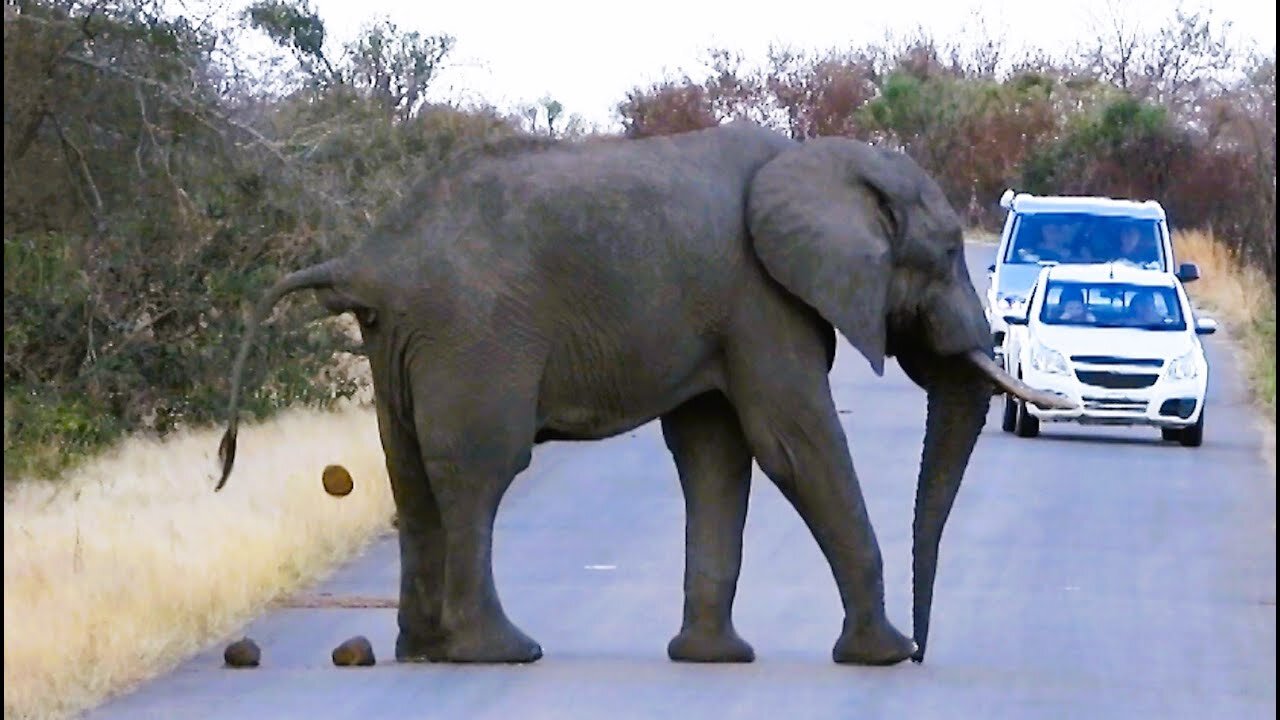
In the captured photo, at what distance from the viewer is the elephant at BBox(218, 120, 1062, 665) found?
44.8 feet

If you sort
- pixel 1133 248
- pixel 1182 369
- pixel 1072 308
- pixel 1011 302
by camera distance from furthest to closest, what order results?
pixel 1133 248 → pixel 1011 302 → pixel 1072 308 → pixel 1182 369

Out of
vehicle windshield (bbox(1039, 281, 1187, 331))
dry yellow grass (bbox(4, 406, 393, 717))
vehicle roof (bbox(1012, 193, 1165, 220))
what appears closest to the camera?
dry yellow grass (bbox(4, 406, 393, 717))

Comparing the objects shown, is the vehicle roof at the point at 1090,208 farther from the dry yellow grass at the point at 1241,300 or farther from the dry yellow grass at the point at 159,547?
the dry yellow grass at the point at 159,547

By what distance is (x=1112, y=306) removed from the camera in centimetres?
2953

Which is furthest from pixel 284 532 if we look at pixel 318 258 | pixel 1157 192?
pixel 1157 192

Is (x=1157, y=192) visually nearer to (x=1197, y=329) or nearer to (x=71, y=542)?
(x=1197, y=329)

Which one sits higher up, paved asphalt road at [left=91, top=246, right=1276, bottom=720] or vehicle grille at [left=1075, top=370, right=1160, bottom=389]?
vehicle grille at [left=1075, top=370, right=1160, bottom=389]

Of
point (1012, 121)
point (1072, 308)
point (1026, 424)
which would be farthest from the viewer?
point (1012, 121)

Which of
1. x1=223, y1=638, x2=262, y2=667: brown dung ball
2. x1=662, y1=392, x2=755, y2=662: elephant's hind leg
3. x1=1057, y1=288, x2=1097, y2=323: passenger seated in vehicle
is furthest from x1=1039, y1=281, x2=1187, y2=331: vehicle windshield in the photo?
x1=223, y1=638, x2=262, y2=667: brown dung ball

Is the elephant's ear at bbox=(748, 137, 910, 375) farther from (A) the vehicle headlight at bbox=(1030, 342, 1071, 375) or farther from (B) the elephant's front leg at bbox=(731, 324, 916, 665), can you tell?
(A) the vehicle headlight at bbox=(1030, 342, 1071, 375)

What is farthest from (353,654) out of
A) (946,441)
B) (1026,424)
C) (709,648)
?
(1026,424)

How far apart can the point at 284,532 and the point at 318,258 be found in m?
7.73

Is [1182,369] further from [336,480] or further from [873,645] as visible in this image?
[336,480]

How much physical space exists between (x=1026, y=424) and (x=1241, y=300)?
18490 mm
